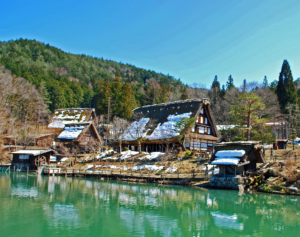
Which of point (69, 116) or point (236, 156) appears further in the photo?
point (69, 116)

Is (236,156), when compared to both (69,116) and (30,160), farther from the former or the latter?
(69,116)

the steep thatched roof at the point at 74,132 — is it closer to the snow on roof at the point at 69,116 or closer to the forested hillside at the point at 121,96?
the snow on roof at the point at 69,116

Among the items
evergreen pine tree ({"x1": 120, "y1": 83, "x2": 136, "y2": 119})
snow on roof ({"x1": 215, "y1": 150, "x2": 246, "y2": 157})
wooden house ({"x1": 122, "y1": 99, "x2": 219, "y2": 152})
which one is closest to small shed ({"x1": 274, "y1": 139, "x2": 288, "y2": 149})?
wooden house ({"x1": 122, "y1": 99, "x2": 219, "y2": 152})

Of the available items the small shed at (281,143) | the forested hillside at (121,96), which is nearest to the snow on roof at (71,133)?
the forested hillside at (121,96)

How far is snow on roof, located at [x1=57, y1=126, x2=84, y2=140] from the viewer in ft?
129

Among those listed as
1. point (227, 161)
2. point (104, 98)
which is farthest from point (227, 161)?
point (104, 98)

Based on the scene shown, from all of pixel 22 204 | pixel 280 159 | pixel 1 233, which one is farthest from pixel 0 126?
pixel 280 159

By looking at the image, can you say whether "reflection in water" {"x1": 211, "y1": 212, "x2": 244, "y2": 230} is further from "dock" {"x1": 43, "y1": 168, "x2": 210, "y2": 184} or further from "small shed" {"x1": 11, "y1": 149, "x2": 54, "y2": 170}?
"small shed" {"x1": 11, "y1": 149, "x2": 54, "y2": 170}

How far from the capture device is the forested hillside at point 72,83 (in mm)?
57656

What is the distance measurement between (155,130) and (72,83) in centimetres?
4552

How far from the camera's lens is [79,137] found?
3919cm

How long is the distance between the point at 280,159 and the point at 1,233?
22840 millimetres

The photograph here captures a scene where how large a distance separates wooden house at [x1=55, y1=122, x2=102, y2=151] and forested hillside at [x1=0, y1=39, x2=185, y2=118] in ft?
41.6

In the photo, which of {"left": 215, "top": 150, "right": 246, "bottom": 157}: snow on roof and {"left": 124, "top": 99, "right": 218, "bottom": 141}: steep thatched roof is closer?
{"left": 215, "top": 150, "right": 246, "bottom": 157}: snow on roof
